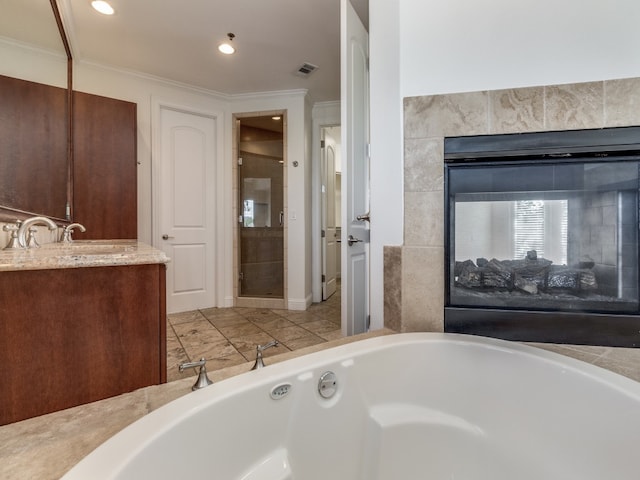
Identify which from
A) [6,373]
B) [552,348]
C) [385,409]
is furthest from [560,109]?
[6,373]

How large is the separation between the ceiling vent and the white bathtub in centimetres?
266

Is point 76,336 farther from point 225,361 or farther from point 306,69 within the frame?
point 306,69

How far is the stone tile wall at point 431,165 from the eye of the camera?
4.19 feet

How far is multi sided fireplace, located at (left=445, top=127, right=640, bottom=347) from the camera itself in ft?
4.03

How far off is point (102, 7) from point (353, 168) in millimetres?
2088

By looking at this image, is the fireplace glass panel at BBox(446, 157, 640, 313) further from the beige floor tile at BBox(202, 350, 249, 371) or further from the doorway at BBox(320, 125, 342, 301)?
the doorway at BBox(320, 125, 342, 301)

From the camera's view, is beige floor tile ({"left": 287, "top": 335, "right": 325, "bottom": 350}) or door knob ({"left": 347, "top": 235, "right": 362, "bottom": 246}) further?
beige floor tile ({"left": 287, "top": 335, "right": 325, "bottom": 350})

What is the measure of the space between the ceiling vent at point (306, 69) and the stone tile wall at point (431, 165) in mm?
1882

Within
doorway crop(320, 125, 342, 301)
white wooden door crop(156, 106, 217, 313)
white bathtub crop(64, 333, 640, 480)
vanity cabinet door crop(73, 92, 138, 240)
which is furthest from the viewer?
doorway crop(320, 125, 342, 301)

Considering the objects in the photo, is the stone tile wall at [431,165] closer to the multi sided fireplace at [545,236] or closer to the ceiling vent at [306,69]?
the multi sided fireplace at [545,236]

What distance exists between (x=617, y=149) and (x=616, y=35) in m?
0.44

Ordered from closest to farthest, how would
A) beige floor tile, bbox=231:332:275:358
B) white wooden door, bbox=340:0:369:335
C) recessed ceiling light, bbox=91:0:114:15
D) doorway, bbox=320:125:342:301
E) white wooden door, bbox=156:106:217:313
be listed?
white wooden door, bbox=340:0:369:335 < recessed ceiling light, bbox=91:0:114:15 < beige floor tile, bbox=231:332:275:358 < white wooden door, bbox=156:106:217:313 < doorway, bbox=320:125:342:301

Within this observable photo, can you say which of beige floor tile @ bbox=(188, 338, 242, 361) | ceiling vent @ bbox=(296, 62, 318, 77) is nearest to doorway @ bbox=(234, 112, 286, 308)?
ceiling vent @ bbox=(296, 62, 318, 77)

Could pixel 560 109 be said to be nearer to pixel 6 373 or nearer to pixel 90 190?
pixel 6 373
